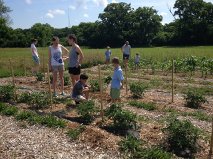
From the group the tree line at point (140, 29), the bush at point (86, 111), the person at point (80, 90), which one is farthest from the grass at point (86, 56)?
the tree line at point (140, 29)

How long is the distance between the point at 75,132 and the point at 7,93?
4351 millimetres

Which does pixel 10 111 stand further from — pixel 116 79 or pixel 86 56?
pixel 86 56

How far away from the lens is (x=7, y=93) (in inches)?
436

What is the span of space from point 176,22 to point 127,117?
76769mm

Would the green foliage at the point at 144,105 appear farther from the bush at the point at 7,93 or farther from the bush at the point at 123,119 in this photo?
the bush at the point at 7,93

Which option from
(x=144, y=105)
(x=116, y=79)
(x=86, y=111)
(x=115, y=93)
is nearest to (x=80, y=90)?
Answer: (x=115, y=93)

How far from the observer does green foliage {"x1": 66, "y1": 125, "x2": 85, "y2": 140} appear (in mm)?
7380

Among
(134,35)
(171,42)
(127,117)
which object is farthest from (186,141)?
(134,35)

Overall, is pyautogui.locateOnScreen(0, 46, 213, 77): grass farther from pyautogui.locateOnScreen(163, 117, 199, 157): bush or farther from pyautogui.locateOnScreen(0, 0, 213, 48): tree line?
pyautogui.locateOnScreen(0, 0, 213, 48): tree line

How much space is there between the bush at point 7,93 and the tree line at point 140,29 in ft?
203

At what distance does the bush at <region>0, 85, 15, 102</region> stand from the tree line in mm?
61940

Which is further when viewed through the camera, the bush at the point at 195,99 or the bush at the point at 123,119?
the bush at the point at 195,99

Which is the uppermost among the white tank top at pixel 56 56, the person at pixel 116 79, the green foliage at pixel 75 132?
the white tank top at pixel 56 56

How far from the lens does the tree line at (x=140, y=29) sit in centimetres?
7288
